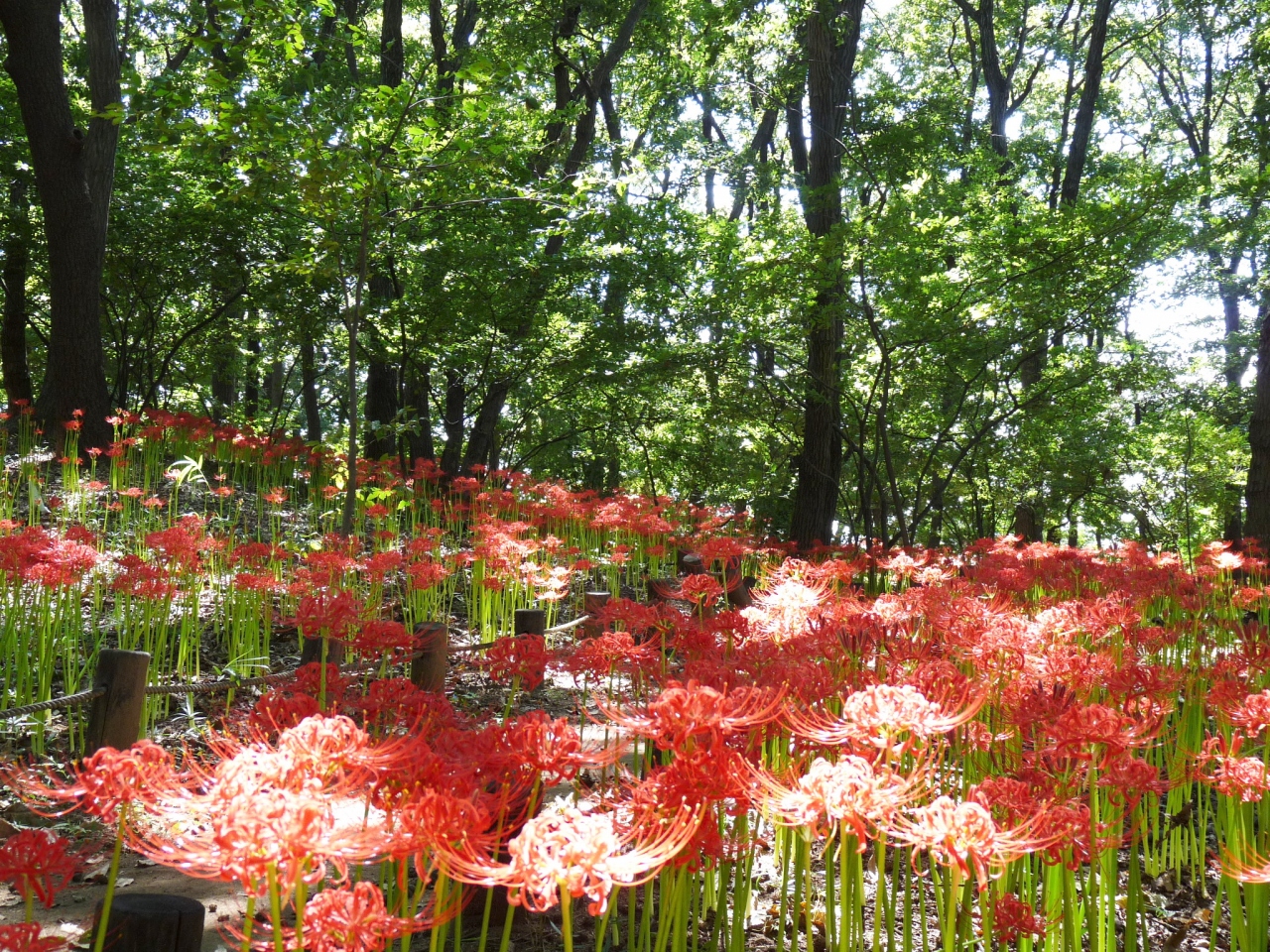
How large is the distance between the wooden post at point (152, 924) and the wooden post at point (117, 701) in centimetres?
177

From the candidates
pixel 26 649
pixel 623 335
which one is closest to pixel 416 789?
pixel 26 649

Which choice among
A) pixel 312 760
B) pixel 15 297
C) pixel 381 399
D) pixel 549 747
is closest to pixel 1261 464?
pixel 381 399

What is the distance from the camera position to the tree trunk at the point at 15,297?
363 inches

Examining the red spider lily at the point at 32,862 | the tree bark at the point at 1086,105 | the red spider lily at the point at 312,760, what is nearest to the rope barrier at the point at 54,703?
the red spider lily at the point at 32,862

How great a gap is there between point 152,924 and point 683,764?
1079 millimetres

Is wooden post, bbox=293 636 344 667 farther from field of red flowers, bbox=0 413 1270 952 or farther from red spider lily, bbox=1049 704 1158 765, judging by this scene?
red spider lily, bbox=1049 704 1158 765

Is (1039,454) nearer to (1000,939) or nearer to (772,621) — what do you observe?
(772,621)

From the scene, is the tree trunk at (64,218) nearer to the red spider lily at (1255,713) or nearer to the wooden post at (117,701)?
the wooden post at (117,701)

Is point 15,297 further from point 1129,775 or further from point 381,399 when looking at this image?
point 1129,775

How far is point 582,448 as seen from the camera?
13.5m

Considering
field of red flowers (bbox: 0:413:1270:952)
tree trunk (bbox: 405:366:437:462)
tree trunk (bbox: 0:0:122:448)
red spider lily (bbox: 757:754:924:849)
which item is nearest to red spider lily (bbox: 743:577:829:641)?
field of red flowers (bbox: 0:413:1270:952)

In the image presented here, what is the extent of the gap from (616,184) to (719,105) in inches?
404

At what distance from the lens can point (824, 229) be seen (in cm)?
909

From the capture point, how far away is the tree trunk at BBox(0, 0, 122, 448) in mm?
8203
